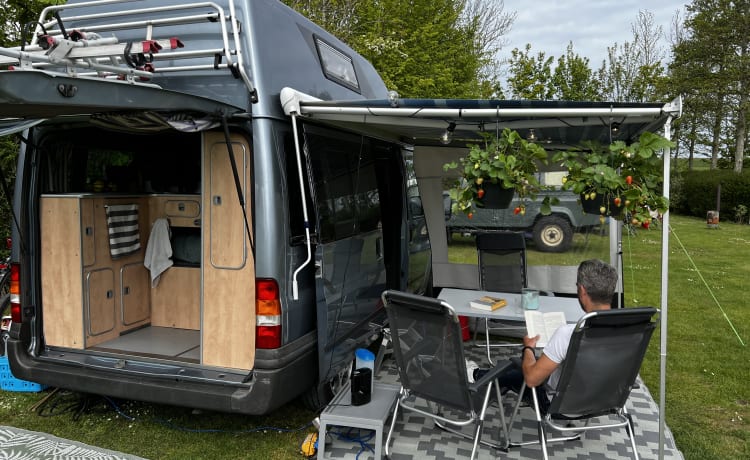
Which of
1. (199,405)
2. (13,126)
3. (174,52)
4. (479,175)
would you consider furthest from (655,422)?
(13,126)

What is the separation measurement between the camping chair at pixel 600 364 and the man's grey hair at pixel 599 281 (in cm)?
22

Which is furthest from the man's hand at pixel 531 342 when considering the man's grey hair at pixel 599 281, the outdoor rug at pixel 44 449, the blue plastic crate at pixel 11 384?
the blue plastic crate at pixel 11 384

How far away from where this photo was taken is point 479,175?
3.14 m

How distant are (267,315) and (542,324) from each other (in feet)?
5.43

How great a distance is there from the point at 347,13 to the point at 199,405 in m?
8.48

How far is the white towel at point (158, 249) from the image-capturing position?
4480 mm

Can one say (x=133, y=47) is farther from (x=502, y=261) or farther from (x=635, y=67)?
(x=635, y=67)

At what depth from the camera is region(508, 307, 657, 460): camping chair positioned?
2.72 metres

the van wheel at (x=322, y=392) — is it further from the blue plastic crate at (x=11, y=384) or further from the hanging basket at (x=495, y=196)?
the blue plastic crate at (x=11, y=384)

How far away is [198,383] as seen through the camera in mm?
3143

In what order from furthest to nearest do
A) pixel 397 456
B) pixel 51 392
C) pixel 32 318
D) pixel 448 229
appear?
pixel 448 229 → pixel 51 392 → pixel 32 318 → pixel 397 456

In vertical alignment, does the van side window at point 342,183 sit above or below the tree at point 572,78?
below

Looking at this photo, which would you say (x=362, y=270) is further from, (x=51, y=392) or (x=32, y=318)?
(x=51, y=392)

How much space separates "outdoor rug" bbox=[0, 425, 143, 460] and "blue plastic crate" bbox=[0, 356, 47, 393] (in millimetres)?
682
